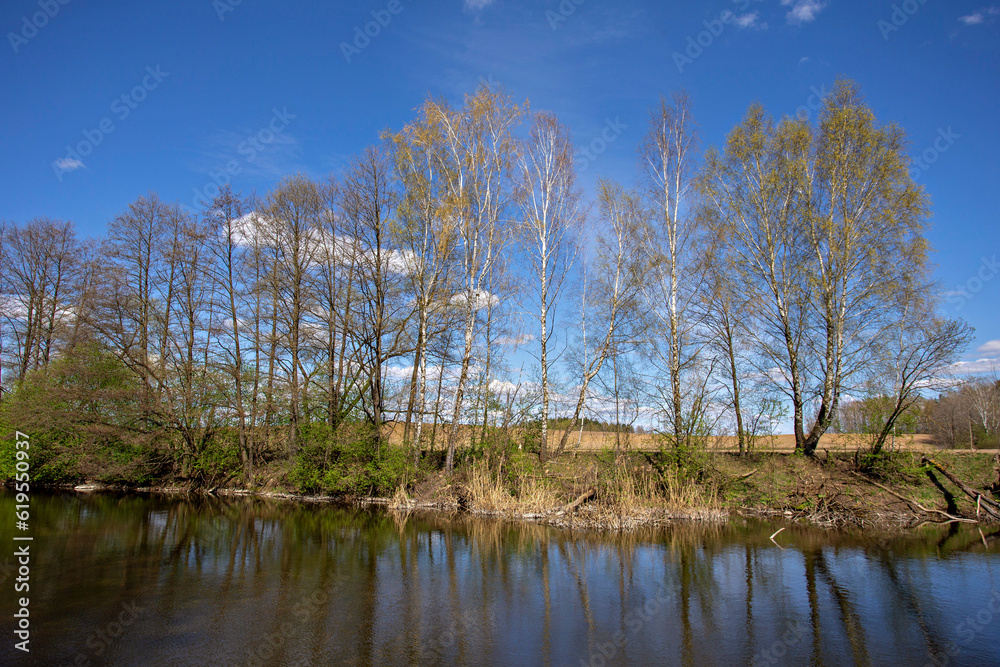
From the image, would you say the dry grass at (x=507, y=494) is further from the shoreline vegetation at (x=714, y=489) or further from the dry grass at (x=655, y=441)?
the dry grass at (x=655, y=441)

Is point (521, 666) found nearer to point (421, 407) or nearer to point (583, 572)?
point (583, 572)

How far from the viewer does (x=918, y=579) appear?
338 inches

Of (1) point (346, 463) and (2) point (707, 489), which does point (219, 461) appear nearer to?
(1) point (346, 463)

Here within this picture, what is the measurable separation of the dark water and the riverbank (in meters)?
1.55

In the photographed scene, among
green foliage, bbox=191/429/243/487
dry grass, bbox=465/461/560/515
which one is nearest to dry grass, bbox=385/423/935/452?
dry grass, bbox=465/461/560/515

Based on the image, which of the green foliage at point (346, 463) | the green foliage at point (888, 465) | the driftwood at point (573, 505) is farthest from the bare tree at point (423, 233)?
the green foliage at point (888, 465)

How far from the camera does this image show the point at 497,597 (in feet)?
24.6

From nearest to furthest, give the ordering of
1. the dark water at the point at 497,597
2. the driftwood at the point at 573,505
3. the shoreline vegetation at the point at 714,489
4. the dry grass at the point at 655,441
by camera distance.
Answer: the dark water at the point at 497,597 → the shoreline vegetation at the point at 714,489 → the driftwood at the point at 573,505 → the dry grass at the point at 655,441

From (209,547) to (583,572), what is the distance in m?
7.38

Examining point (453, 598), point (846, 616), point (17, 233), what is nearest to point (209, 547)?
point (453, 598)

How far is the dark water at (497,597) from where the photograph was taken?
18.3 feet

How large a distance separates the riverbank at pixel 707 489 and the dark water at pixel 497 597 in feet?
5.10

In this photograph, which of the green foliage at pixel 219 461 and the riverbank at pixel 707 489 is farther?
the green foliage at pixel 219 461

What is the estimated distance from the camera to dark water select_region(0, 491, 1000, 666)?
5.58 metres
